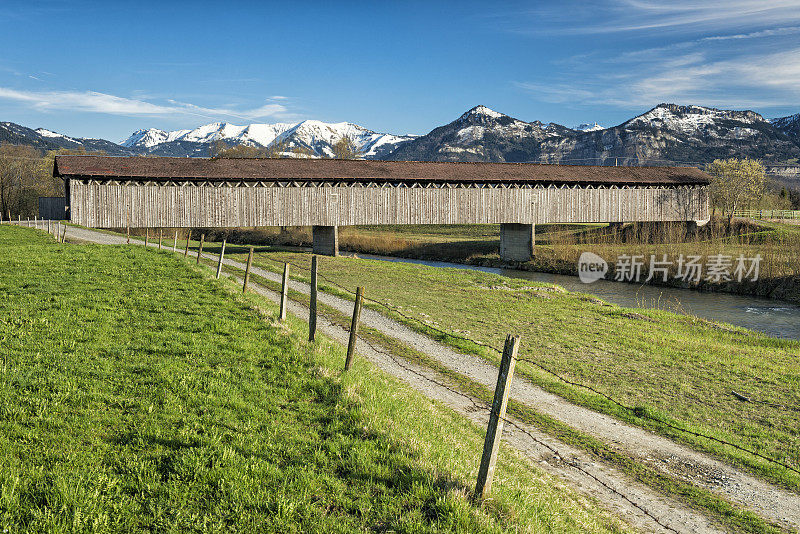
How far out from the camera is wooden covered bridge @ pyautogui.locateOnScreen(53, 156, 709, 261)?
30281 millimetres

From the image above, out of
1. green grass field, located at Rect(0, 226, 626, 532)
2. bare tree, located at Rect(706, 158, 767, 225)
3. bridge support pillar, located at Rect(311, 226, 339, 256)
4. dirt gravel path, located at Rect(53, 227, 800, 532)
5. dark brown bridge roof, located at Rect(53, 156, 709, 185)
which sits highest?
bare tree, located at Rect(706, 158, 767, 225)

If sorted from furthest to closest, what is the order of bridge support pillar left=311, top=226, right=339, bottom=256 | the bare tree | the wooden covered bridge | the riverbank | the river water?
the bare tree → bridge support pillar left=311, top=226, right=339, bottom=256 → the wooden covered bridge → the riverbank → the river water

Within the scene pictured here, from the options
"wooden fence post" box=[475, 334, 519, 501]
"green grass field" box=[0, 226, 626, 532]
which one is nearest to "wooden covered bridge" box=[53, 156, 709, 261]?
"green grass field" box=[0, 226, 626, 532]

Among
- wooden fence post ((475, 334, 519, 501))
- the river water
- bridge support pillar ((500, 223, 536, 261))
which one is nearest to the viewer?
wooden fence post ((475, 334, 519, 501))

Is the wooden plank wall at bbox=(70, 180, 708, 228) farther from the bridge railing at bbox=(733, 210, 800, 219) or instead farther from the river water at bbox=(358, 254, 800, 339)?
the bridge railing at bbox=(733, 210, 800, 219)

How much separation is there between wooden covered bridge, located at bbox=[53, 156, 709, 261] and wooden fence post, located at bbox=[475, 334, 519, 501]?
29675 millimetres

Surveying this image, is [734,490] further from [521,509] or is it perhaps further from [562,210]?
[562,210]

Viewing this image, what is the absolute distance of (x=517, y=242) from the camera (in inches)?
1570

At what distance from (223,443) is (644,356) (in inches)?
435

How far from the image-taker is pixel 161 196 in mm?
30938

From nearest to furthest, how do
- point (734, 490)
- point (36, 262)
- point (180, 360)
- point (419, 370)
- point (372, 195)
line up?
point (734, 490) → point (180, 360) → point (419, 370) → point (36, 262) → point (372, 195)

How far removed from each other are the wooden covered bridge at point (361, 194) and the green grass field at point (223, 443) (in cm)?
2329

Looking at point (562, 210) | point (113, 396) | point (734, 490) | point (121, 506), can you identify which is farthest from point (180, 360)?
point (562, 210)

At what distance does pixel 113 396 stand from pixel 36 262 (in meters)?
11.3
